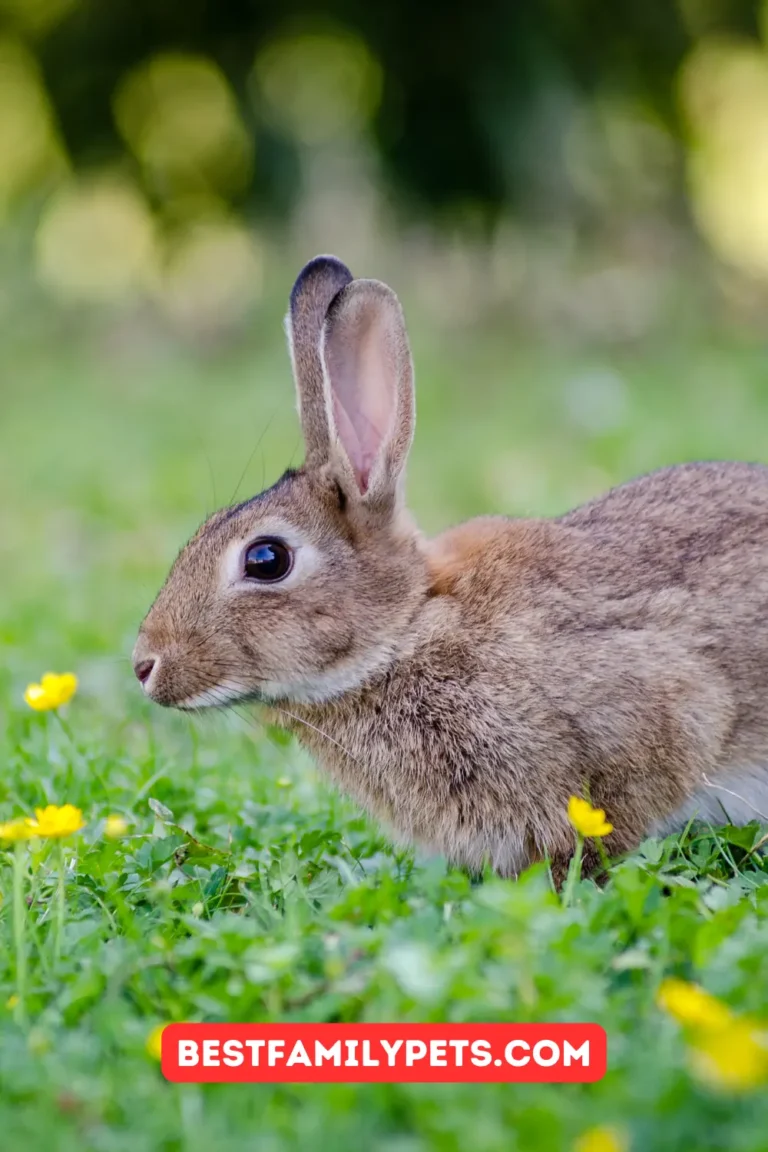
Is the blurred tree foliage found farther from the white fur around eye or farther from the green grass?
the white fur around eye

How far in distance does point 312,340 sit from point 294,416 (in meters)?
7.51

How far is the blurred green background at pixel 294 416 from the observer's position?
2.43m

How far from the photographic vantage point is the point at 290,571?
390 cm

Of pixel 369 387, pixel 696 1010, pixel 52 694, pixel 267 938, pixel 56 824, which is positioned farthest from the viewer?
pixel 369 387

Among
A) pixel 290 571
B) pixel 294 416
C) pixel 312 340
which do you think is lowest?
pixel 290 571

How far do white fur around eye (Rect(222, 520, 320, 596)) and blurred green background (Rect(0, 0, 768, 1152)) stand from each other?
75cm

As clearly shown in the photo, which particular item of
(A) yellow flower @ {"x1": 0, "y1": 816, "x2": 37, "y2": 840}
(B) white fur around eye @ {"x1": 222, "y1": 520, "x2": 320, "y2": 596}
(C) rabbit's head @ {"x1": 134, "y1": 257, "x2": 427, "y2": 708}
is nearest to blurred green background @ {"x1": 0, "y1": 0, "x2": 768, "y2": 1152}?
(A) yellow flower @ {"x1": 0, "y1": 816, "x2": 37, "y2": 840}

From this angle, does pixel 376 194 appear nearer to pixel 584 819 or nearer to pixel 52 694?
pixel 52 694

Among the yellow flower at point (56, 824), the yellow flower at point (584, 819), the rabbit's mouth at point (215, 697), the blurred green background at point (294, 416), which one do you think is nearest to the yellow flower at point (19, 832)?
the yellow flower at point (56, 824)

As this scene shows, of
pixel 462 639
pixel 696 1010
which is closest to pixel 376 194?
pixel 462 639

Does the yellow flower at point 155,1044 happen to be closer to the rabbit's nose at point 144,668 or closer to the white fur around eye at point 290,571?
the rabbit's nose at point 144,668

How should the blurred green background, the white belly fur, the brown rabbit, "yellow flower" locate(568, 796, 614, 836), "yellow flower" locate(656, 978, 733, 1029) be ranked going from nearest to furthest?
1. "yellow flower" locate(656, 978, 733, 1029)
2. the blurred green background
3. "yellow flower" locate(568, 796, 614, 836)
4. the brown rabbit
5. the white belly fur

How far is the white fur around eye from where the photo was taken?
152 inches

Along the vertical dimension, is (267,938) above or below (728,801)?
below
